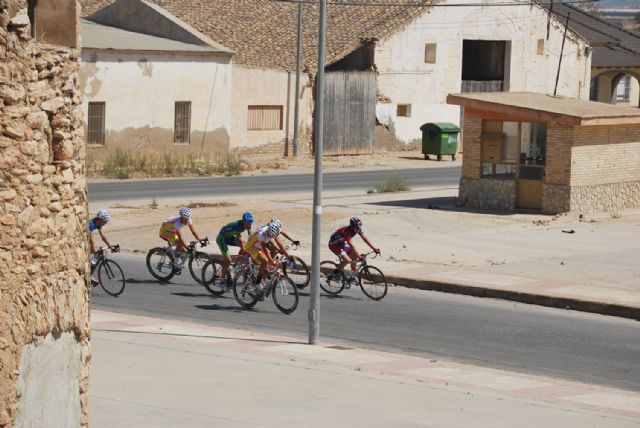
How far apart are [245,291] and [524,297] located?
4.79 meters

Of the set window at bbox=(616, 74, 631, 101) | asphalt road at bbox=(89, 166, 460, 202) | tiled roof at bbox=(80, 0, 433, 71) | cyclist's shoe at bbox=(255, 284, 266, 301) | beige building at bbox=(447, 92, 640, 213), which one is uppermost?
tiled roof at bbox=(80, 0, 433, 71)

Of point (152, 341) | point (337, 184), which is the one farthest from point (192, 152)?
point (152, 341)

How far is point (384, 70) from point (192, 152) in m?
10.7

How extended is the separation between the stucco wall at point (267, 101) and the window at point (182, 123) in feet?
7.79

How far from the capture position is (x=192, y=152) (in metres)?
50.7

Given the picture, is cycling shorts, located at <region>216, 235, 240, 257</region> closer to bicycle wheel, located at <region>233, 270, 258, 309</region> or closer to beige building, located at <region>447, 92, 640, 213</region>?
bicycle wheel, located at <region>233, 270, 258, 309</region>

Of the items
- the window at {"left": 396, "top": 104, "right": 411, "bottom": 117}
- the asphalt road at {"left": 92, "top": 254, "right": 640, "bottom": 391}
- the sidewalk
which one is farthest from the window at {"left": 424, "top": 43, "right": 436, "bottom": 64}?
the sidewalk

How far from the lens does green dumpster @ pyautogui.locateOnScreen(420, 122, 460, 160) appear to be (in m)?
55.6

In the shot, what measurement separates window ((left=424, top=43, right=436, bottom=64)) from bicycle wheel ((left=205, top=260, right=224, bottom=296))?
3663cm

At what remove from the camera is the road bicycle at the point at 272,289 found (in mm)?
21938

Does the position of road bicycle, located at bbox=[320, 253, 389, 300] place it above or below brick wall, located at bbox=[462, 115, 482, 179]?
below

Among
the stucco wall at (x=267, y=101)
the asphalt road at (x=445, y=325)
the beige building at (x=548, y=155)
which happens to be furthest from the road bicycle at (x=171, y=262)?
the stucco wall at (x=267, y=101)

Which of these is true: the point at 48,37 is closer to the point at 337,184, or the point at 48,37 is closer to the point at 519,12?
the point at 337,184

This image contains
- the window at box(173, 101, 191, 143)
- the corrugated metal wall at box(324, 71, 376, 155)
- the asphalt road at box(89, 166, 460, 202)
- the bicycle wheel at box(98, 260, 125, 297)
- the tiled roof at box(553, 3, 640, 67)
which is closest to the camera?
the bicycle wheel at box(98, 260, 125, 297)
